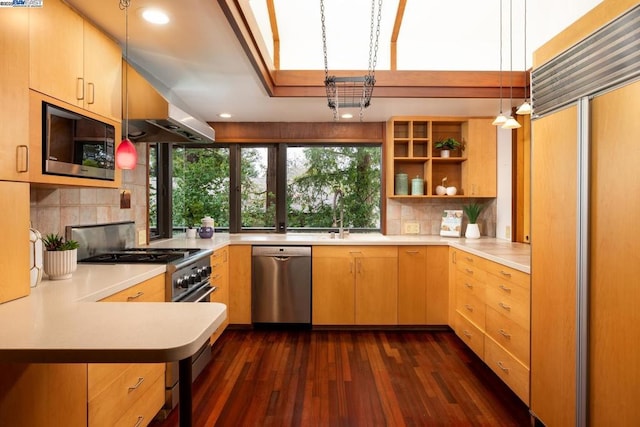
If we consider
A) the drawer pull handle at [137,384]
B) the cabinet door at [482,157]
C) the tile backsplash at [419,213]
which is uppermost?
the cabinet door at [482,157]

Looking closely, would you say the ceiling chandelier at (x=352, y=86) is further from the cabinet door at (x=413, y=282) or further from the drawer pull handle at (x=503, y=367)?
the drawer pull handle at (x=503, y=367)

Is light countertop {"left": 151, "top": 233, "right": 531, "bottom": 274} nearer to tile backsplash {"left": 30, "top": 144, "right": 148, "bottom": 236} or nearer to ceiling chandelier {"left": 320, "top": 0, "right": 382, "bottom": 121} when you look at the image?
tile backsplash {"left": 30, "top": 144, "right": 148, "bottom": 236}

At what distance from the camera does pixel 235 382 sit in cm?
245

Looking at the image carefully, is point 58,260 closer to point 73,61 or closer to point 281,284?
point 73,61

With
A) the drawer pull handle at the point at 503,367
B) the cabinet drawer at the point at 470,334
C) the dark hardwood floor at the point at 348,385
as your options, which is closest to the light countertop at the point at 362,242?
the cabinet drawer at the point at 470,334

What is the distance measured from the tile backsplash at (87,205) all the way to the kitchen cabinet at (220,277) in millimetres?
684

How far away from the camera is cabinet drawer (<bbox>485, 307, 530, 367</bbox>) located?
6.80ft

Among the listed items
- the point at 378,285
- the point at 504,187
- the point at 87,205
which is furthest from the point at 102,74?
the point at 504,187

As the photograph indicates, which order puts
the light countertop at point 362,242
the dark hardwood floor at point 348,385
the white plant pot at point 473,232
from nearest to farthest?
1. the dark hardwood floor at point 348,385
2. the light countertop at point 362,242
3. the white plant pot at point 473,232

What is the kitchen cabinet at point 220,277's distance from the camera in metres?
3.00

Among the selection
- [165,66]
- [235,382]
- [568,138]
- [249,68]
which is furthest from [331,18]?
[235,382]

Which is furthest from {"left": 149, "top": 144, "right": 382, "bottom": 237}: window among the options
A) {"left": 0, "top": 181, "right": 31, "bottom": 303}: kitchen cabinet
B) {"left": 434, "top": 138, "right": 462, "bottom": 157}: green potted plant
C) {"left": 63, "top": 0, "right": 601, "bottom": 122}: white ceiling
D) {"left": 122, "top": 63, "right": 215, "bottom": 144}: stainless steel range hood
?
{"left": 0, "top": 181, "right": 31, "bottom": 303}: kitchen cabinet

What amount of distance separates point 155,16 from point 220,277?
2093 mm

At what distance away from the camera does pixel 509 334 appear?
88.9 inches
